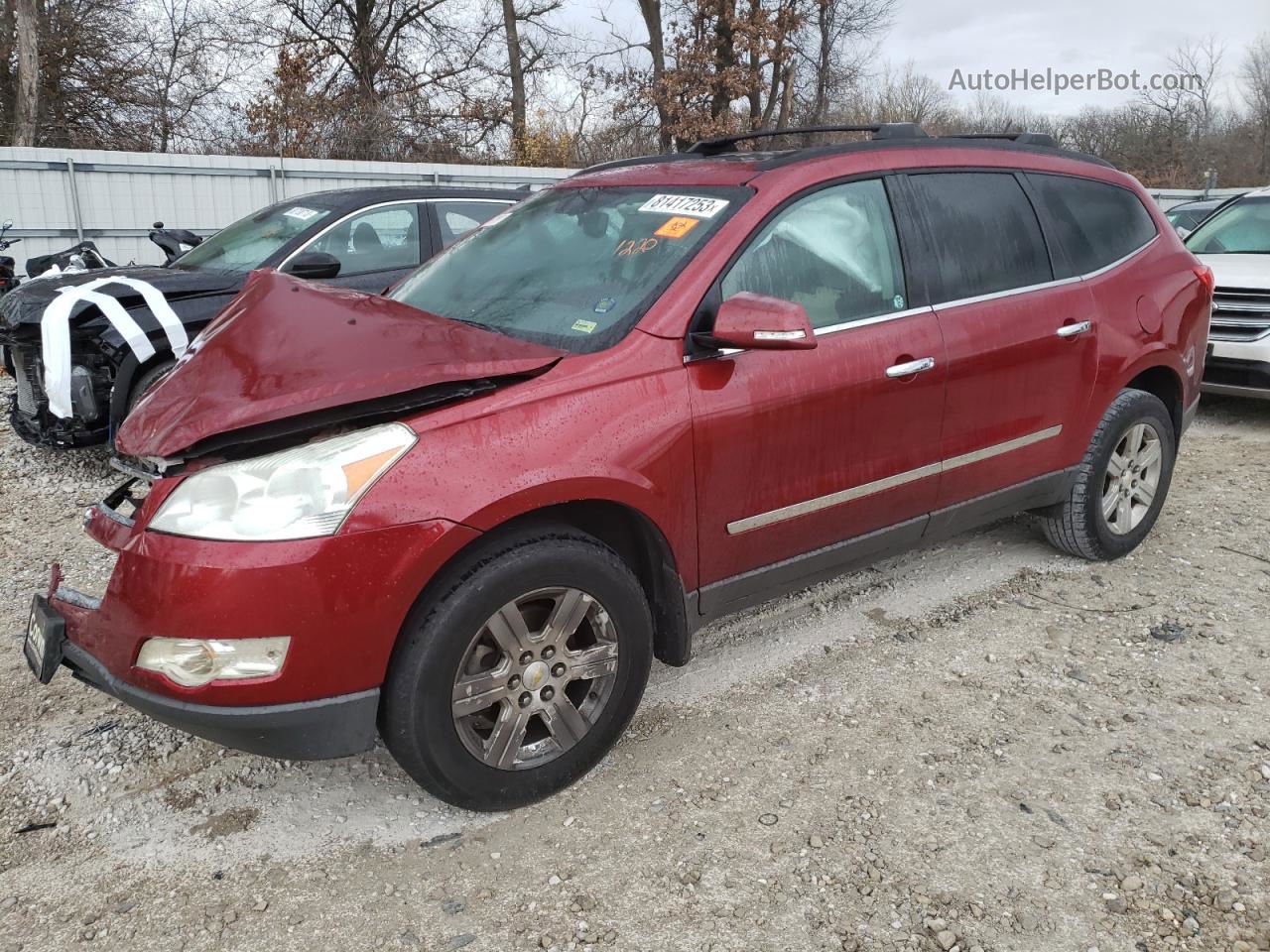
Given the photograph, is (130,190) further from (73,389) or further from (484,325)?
(484,325)

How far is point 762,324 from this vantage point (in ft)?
8.87

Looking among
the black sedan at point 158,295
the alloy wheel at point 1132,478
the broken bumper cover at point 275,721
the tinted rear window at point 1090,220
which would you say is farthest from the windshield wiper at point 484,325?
the alloy wheel at point 1132,478

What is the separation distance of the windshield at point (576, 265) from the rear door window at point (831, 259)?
0.17 m

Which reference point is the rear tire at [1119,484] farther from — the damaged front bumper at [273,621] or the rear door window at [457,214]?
the rear door window at [457,214]

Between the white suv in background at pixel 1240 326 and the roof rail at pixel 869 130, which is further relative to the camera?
the white suv in background at pixel 1240 326

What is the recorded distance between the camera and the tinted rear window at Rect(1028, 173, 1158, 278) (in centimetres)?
400

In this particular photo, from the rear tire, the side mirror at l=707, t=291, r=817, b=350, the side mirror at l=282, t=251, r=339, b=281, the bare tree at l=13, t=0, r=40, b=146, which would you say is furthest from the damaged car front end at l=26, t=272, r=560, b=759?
the bare tree at l=13, t=0, r=40, b=146

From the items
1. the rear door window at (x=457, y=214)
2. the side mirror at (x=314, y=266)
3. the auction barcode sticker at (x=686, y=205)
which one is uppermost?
the rear door window at (x=457, y=214)

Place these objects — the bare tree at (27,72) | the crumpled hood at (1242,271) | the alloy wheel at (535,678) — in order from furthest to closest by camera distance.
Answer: the bare tree at (27,72) < the crumpled hood at (1242,271) < the alloy wheel at (535,678)

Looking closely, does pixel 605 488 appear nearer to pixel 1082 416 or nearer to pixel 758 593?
pixel 758 593

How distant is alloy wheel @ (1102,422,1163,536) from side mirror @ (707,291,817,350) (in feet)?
7.22

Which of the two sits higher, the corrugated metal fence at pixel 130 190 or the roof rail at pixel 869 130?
the corrugated metal fence at pixel 130 190

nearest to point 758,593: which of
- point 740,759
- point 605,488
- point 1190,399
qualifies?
point 740,759

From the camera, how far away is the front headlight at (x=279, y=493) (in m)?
2.26
